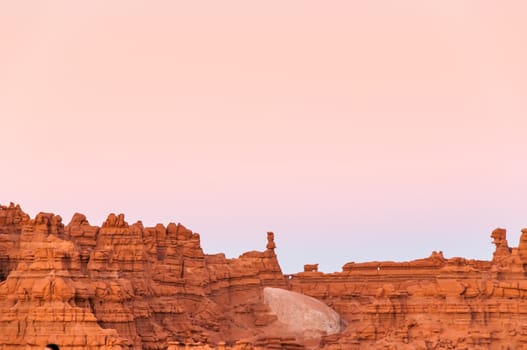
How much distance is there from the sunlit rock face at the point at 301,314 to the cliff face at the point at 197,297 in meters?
0.14

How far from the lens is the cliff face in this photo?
9156cm

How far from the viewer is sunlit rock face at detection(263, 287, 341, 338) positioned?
111m

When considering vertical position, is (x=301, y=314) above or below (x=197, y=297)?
below

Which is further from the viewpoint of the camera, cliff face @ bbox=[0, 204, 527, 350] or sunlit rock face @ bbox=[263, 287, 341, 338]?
sunlit rock face @ bbox=[263, 287, 341, 338]

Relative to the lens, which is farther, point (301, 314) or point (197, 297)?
point (301, 314)

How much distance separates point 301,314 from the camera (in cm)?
11175

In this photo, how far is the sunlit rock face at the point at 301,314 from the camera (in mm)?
110688

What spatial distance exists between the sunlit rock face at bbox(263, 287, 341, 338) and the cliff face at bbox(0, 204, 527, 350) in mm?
143

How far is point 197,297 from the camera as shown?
10756 centimetres

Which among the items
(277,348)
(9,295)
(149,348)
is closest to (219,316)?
(277,348)

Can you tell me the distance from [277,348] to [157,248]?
27.6 feet

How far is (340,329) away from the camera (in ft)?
367

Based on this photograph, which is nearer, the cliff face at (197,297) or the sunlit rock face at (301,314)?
the cliff face at (197,297)

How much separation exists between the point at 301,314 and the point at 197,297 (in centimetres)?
695
